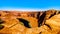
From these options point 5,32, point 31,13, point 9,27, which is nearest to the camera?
point 5,32

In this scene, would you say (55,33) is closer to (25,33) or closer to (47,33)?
(47,33)

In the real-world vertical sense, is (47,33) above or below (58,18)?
below

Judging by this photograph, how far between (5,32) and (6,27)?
91.5 inches

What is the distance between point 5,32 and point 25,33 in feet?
15.8

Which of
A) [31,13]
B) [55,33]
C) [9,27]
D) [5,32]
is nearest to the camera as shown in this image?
[55,33]

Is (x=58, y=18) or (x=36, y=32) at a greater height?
(x=58, y=18)

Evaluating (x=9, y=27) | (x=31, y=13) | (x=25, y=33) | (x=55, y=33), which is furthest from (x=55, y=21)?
(x=31, y=13)

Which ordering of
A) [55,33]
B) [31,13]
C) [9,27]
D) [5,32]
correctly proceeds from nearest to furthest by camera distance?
[55,33], [5,32], [9,27], [31,13]

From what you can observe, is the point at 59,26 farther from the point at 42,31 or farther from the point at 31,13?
the point at 31,13

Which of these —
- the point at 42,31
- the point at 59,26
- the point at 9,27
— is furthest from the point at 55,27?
the point at 9,27

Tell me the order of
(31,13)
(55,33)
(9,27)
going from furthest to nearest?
(31,13) < (9,27) < (55,33)

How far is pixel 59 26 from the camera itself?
104 feet

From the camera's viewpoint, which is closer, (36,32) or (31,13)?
(36,32)

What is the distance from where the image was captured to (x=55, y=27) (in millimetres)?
31625
